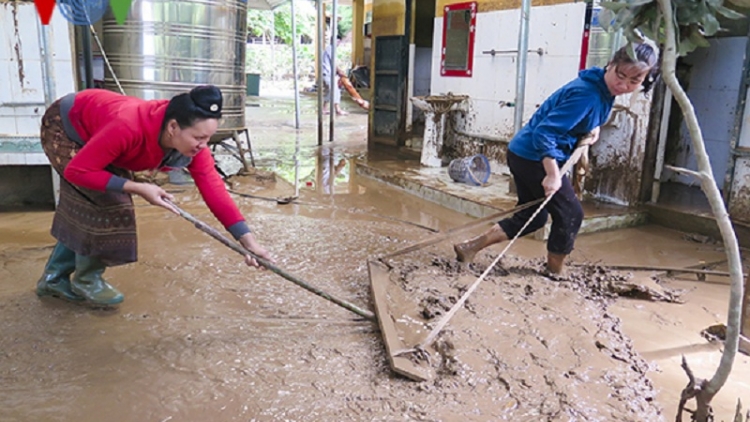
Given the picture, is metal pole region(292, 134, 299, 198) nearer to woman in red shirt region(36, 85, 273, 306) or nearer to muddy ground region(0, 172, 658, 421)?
muddy ground region(0, 172, 658, 421)

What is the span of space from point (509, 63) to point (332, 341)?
4.98 m

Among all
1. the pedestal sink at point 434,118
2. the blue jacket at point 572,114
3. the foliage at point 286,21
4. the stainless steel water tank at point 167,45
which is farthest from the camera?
the foliage at point 286,21

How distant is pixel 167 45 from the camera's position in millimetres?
5820

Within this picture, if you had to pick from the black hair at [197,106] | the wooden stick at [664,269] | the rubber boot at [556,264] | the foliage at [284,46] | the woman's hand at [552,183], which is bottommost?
the wooden stick at [664,269]

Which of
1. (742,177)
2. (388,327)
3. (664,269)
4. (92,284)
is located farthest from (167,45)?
(742,177)

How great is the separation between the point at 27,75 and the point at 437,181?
421 centimetres

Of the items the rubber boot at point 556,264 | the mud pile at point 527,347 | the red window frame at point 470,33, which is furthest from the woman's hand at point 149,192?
the red window frame at point 470,33

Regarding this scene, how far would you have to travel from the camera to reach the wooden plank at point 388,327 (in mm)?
2455

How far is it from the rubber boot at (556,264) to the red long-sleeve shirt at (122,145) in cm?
208

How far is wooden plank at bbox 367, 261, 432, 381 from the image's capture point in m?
2.46

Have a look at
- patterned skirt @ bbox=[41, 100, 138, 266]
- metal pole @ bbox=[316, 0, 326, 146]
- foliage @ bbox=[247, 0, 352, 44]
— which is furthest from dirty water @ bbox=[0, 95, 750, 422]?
foliage @ bbox=[247, 0, 352, 44]

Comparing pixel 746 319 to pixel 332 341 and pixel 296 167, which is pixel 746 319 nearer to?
pixel 332 341

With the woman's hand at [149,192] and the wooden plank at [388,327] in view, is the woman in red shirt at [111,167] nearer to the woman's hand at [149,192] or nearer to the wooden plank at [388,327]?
the woman's hand at [149,192]

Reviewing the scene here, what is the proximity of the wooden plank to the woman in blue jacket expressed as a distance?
2.77 feet
